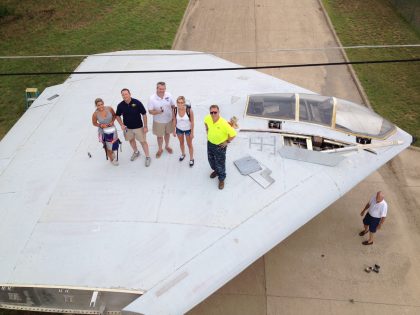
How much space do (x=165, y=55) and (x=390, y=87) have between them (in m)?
9.54

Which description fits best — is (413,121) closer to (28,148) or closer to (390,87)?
(390,87)

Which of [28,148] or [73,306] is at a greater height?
[28,148]

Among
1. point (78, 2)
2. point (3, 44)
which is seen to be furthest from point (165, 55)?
point (78, 2)

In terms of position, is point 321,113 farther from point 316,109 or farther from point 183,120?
point 183,120

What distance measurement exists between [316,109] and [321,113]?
17cm

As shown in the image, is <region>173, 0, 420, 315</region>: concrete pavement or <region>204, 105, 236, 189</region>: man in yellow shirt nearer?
<region>204, 105, 236, 189</region>: man in yellow shirt

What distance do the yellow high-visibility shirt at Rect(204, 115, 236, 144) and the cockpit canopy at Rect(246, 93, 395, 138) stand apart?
85.0 inches

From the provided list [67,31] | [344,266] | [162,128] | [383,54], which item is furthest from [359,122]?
[67,31]

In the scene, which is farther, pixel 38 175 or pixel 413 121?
pixel 413 121

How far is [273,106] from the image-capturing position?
8.84 m

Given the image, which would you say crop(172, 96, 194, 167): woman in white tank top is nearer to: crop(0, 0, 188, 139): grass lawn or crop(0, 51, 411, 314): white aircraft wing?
crop(0, 51, 411, 314): white aircraft wing

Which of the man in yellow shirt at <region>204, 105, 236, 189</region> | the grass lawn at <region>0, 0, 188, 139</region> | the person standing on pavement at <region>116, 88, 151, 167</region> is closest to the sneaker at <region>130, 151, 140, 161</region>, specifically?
the person standing on pavement at <region>116, 88, 151, 167</region>

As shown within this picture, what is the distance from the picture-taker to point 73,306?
5.89 meters

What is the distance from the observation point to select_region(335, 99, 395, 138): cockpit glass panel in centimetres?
849
